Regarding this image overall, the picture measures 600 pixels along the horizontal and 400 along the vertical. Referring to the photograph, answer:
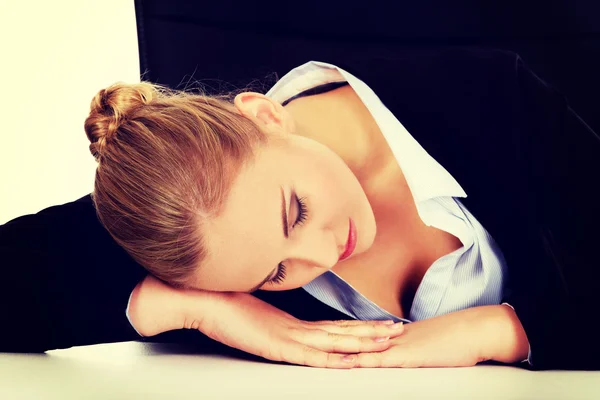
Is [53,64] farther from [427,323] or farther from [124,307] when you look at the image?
[427,323]

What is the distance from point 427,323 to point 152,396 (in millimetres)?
296

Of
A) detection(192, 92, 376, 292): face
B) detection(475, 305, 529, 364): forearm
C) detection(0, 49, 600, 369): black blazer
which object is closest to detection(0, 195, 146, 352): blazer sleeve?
detection(0, 49, 600, 369): black blazer

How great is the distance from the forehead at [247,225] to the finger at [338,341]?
93 mm

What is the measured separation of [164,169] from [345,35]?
0.44m

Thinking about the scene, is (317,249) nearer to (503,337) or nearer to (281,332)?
(281,332)

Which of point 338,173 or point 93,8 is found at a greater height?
point 93,8

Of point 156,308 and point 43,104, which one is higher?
point 43,104

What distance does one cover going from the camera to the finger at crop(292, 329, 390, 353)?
0.67 m

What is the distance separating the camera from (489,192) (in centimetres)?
75

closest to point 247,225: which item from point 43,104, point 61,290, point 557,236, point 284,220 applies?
point 284,220

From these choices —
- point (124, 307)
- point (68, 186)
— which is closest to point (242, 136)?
point (124, 307)

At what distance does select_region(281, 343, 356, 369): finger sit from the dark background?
42 centimetres

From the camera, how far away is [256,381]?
607 mm

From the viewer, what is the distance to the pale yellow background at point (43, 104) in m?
0.96
